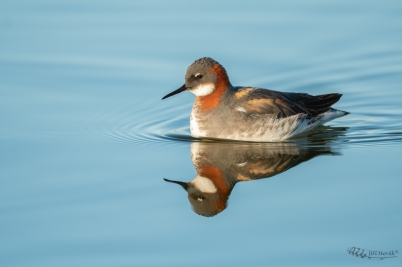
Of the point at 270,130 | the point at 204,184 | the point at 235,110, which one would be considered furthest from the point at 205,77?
the point at 204,184

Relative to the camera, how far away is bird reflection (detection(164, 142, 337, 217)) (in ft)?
36.7

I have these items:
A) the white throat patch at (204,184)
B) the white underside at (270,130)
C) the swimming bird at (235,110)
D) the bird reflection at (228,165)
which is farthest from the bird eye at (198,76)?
the white throat patch at (204,184)

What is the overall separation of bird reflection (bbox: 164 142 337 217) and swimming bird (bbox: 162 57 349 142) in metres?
0.26

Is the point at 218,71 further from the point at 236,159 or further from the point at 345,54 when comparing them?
the point at 345,54

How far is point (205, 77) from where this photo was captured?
1377 cm

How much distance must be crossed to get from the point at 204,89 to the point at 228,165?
2066mm

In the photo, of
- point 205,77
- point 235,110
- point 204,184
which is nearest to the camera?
point 204,184

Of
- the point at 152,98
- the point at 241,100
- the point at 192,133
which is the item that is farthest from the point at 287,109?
the point at 152,98

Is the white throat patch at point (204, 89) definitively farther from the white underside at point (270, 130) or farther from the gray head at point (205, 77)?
the white underside at point (270, 130)

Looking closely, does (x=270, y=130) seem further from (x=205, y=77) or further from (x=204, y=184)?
(x=204, y=184)

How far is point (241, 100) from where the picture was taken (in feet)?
45.1

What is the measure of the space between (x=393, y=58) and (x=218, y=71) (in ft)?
15.4

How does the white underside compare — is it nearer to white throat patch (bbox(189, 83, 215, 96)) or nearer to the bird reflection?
the bird reflection

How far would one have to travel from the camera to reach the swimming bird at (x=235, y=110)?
13523mm
